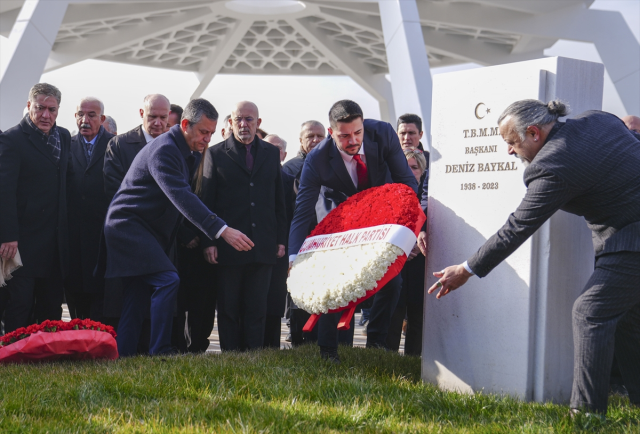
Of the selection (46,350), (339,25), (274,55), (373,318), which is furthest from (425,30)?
(46,350)

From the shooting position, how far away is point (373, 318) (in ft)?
21.4

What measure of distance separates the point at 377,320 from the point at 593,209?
3026mm

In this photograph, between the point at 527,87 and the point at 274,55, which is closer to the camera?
the point at 527,87

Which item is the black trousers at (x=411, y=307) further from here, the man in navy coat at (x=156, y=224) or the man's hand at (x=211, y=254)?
the man in navy coat at (x=156, y=224)

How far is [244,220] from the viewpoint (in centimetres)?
649

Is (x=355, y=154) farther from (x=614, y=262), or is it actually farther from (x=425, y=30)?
(x=425, y=30)

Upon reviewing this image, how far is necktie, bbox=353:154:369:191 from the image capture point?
18.7 ft

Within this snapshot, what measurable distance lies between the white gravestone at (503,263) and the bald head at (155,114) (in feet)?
10.2

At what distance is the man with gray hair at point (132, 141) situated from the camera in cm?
664

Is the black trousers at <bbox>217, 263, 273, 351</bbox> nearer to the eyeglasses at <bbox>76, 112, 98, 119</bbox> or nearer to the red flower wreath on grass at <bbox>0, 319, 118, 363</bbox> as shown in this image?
the red flower wreath on grass at <bbox>0, 319, 118, 363</bbox>

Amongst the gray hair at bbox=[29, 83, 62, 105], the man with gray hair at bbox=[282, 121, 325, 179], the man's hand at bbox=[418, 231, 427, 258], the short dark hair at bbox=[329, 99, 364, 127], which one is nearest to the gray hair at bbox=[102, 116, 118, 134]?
A: the gray hair at bbox=[29, 83, 62, 105]

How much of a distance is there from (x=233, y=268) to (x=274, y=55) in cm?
2802

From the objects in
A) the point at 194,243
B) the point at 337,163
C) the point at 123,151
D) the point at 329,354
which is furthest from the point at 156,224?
the point at 329,354

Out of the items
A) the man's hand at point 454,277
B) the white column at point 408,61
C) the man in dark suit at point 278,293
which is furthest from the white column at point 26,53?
the man's hand at point 454,277
